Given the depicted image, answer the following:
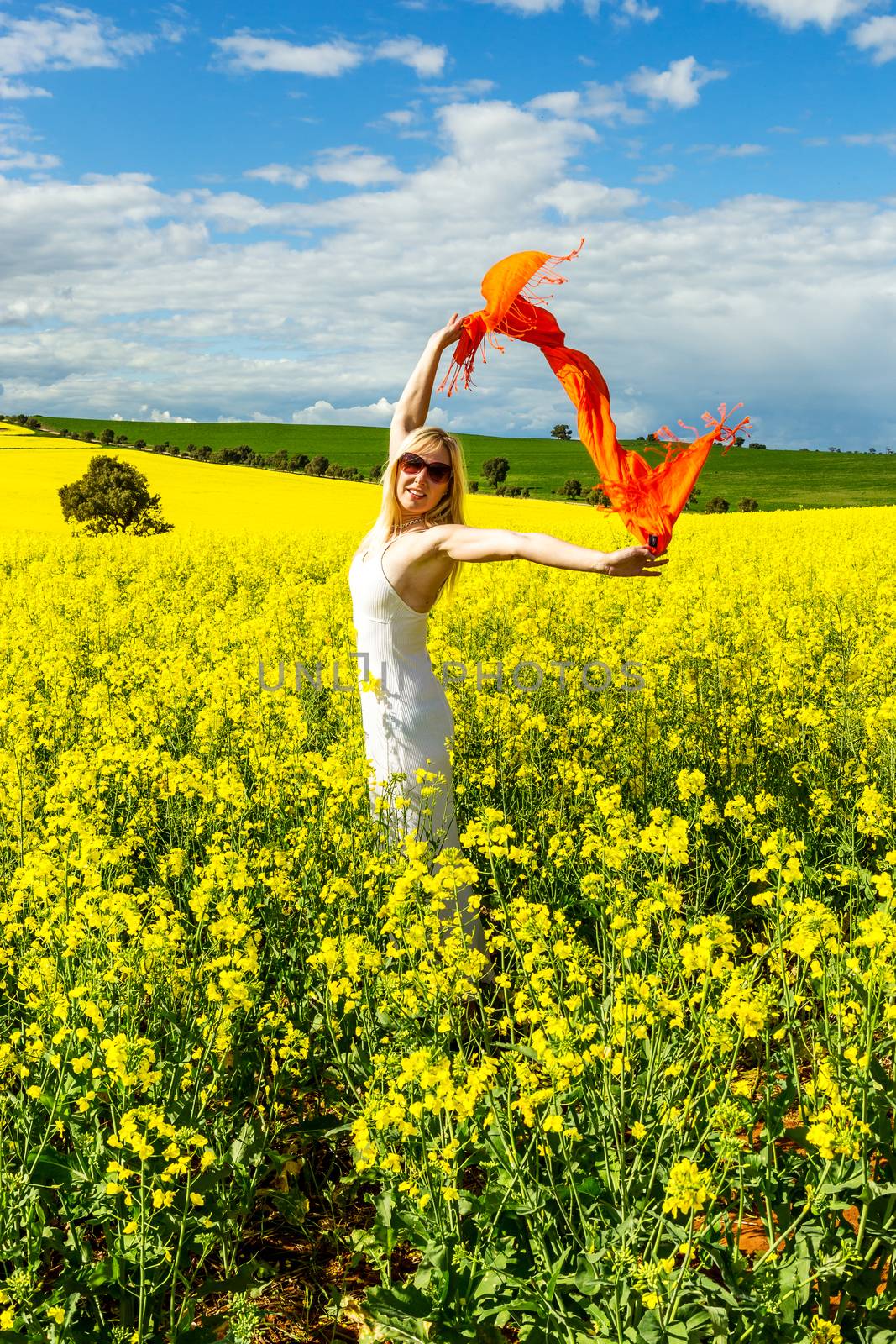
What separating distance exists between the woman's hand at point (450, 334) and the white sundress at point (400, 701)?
102 centimetres

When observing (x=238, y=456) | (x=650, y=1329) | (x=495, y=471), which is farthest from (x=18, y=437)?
(x=650, y=1329)

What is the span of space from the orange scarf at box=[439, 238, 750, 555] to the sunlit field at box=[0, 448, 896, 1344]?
1016mm

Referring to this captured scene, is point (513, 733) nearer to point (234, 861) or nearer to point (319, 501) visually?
point (234, 861)

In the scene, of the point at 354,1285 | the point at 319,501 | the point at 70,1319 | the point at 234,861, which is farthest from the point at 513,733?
the point at 319,501

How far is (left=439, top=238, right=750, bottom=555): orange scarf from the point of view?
10.4 ft

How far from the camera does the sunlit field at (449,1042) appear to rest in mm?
2072

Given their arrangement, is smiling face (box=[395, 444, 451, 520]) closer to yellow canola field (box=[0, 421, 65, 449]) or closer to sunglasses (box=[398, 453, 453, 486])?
sunglasses (box=[398, 453, 453, 486])

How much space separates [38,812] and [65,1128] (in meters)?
2.15

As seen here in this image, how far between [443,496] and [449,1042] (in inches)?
82.6

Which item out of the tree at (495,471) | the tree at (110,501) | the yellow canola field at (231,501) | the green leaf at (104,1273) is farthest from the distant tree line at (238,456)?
the green leaf at (104,1273)

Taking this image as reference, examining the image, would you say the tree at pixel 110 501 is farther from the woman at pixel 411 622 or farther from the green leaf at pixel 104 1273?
the green leaf at pixel 104 1273

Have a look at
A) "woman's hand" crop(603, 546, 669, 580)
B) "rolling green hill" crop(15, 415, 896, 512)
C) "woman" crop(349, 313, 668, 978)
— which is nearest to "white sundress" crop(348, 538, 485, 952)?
"woman" crop(349, 313, 668, 978)

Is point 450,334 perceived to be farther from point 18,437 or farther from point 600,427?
point 18,437

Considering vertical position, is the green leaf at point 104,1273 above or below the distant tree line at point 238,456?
below
